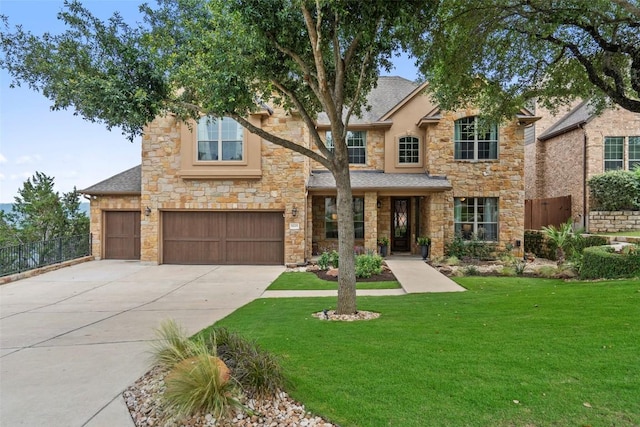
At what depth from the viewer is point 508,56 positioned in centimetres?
1022

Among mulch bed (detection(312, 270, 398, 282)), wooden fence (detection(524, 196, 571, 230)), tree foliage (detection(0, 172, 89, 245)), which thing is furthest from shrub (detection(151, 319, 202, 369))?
wooden fence (detection(524, 196, 571, 230))

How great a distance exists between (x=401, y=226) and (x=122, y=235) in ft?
41.2

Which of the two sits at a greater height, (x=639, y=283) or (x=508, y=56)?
(x=508, y=56)

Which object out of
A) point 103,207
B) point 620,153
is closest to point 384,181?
point 620,153

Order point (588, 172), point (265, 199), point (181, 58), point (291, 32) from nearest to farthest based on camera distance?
point (291, 32)
point (181, 58)
point (265, 199)
point (588, 172)

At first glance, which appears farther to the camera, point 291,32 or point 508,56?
point 508,56

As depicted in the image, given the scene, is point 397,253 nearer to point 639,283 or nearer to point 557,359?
point 639,283

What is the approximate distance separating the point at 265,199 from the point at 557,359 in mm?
12520

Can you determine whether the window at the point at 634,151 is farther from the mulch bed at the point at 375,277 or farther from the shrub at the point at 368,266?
the shrub at the point at 368,266

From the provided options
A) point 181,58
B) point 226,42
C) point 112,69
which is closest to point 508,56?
point 226,42

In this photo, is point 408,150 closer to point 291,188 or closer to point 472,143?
point 472,143

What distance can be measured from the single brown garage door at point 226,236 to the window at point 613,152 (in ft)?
47.3

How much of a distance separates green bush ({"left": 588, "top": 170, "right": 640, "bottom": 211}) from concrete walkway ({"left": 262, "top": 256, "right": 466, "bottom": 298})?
27.3 ft

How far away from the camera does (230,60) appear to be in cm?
739
